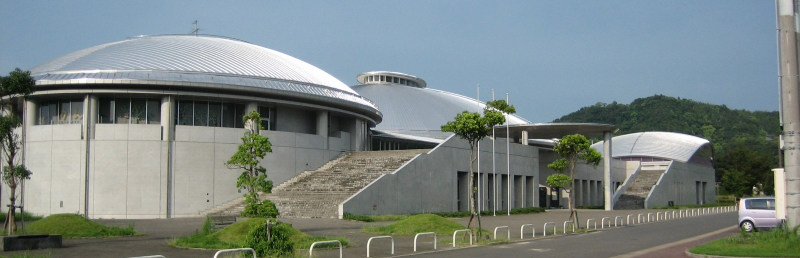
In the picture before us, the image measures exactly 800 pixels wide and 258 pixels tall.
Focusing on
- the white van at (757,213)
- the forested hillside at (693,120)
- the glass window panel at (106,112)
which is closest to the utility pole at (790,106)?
the white van at (757,213)

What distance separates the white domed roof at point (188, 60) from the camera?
41438 mm

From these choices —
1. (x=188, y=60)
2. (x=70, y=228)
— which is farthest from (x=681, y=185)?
(x=70, y=228)

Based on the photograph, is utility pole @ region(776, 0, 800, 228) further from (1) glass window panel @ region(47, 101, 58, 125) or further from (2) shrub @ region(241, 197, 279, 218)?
(1) glass window panel @ region(47, 101, 58, 125)

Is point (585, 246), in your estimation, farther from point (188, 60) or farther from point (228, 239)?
point (188, 60)

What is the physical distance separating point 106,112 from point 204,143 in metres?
6.11

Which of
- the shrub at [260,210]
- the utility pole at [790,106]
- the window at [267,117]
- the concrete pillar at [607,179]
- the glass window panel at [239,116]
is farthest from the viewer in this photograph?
the concrete pillar at [607,179]

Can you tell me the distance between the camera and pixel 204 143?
40250 mm

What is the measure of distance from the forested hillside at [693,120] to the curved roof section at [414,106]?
77.6 m

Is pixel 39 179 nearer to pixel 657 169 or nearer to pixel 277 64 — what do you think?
pixel 277 64

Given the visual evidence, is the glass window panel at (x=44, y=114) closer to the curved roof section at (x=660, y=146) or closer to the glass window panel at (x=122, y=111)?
the glass window panel at (x=122, y=111)

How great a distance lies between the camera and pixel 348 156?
48.2m

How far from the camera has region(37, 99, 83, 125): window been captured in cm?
4050

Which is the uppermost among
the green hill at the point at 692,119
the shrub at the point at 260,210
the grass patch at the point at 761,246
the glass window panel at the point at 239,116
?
the green hill at the point at 692,119

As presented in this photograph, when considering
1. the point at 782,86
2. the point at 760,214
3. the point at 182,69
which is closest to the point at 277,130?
the point at 182,69
